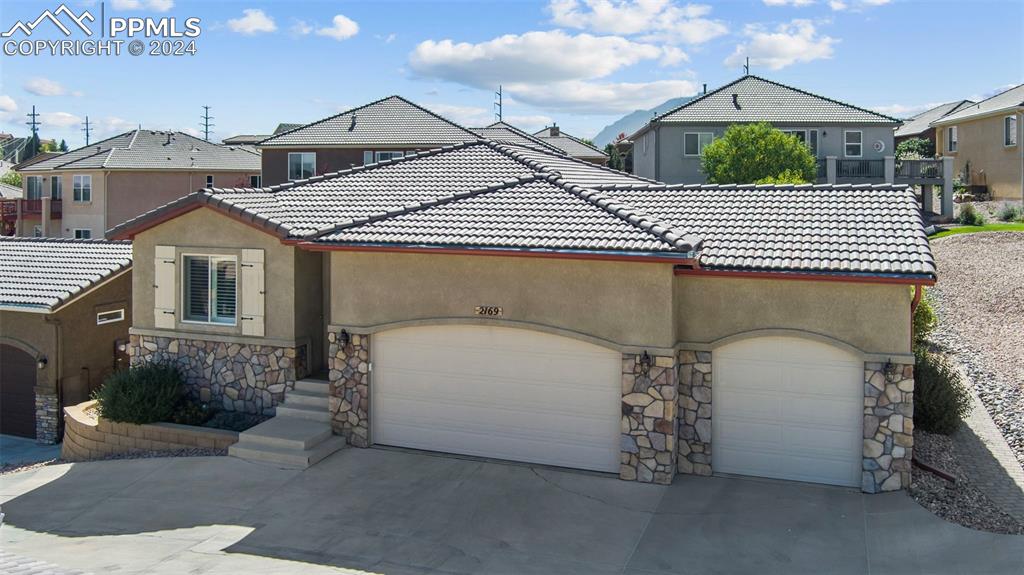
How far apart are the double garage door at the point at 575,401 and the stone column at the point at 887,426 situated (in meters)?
0.16

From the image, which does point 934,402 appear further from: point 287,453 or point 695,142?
point 695,142

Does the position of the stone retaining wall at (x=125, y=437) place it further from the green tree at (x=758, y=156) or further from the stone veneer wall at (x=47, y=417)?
the green tree at (x=758, y=156)

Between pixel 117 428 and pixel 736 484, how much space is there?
10.2 m

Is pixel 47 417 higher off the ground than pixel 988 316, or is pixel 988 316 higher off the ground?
pixel 988 316

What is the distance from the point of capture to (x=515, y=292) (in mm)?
12336

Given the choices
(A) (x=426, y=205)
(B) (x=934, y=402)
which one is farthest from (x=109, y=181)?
(B) (x=934, y=402)

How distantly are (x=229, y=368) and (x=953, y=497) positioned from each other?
1137cm

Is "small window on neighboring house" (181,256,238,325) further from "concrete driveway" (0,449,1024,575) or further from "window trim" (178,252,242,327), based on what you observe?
"concrete driveway" (0,449,1024,575)

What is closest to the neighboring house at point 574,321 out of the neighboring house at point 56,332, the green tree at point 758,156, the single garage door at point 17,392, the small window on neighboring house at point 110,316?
the neighboring house at point 56,332

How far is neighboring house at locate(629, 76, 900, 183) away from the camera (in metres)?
35.9

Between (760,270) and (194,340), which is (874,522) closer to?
(760,270)

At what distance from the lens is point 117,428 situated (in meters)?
14.7

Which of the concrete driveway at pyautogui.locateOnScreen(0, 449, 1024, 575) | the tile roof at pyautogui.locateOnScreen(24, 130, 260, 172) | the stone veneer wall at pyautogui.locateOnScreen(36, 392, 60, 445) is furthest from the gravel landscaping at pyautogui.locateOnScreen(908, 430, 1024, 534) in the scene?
the tile roof at pyautogui.locateOnScreen(24, 130, 260, 172)

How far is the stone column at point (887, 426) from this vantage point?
36.1ft
